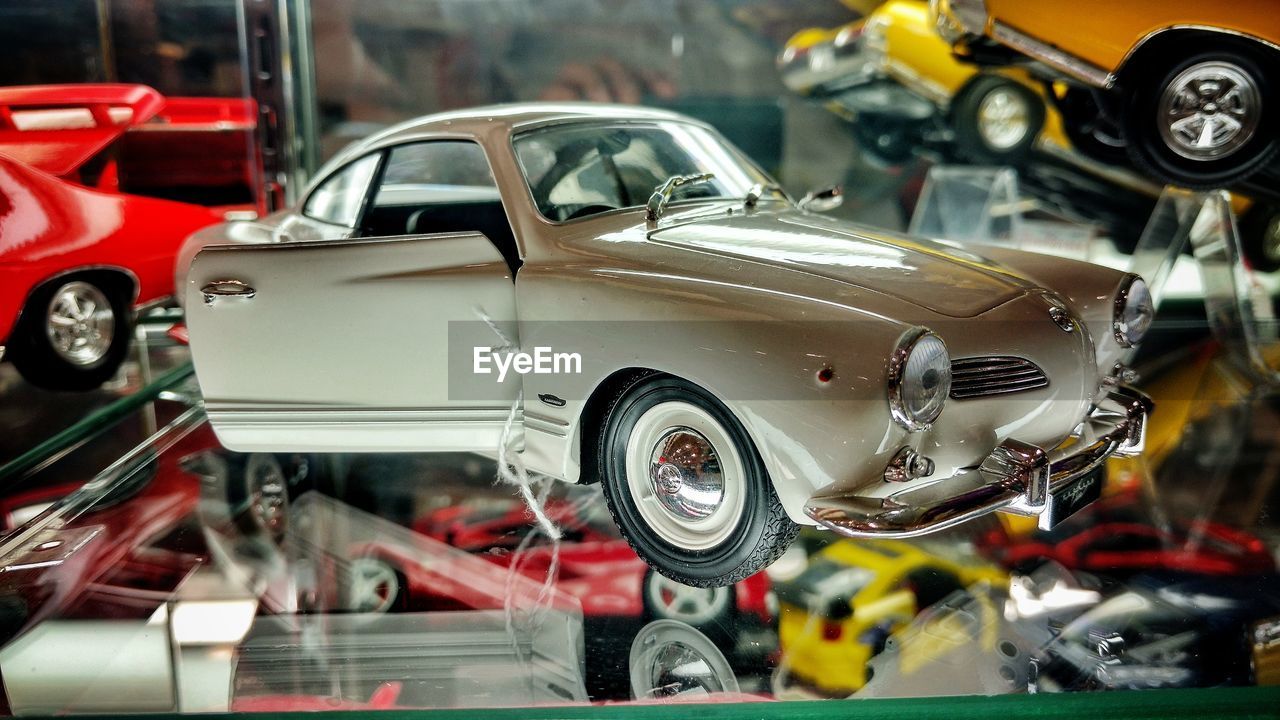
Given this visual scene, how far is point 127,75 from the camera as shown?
4.53m

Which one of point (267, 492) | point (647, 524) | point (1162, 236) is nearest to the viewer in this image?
point (647, 524)

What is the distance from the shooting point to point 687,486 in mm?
2684

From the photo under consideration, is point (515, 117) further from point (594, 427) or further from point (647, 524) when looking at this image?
point (647, 524)

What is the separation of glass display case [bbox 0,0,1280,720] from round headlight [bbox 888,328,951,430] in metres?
0.02

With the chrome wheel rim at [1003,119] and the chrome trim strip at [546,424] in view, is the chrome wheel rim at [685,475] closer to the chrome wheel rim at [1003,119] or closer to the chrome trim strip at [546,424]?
the chrome trim strip at [546,424]

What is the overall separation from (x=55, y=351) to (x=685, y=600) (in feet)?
9.92

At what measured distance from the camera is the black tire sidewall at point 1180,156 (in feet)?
12.8

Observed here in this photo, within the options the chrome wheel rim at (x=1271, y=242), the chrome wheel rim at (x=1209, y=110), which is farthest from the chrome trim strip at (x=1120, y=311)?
the chrome wheel rim at (x=1271, y=242)

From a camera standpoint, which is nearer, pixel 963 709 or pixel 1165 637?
pixel 963 709

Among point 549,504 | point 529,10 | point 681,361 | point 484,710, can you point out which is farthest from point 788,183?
point 484,710

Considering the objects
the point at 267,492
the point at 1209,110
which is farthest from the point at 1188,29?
the point at 267,492

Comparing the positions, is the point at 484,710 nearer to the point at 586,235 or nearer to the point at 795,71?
the point at 586,235

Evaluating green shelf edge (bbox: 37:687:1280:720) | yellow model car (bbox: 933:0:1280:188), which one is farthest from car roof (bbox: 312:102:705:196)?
green shelf edge (bbox: 37:687:1280:720)

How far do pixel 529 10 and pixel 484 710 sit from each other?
15.7ft
